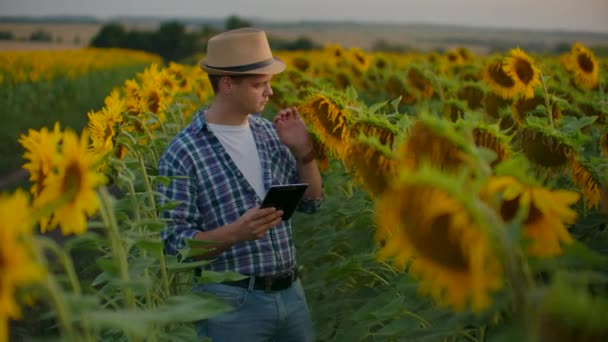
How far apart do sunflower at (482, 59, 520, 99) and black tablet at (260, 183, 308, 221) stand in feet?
4.78

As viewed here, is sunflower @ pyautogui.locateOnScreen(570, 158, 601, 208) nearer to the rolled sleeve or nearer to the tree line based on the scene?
the rolled sleeve

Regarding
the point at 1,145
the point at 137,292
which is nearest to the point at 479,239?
the point at 137,292

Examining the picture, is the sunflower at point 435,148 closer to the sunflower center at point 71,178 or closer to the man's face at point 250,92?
the sunflower center at point 71,178

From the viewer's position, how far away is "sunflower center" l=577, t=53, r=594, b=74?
17.7 ft

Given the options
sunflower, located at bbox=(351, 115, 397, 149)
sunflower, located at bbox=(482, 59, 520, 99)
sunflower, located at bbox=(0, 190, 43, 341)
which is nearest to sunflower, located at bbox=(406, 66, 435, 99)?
sunflower, located at bbox=(482, 59, 520, 99)

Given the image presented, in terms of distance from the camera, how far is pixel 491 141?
6.80 ft

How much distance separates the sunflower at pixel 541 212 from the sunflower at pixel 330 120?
3.84 ft

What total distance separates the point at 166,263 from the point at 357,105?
84 centimetres

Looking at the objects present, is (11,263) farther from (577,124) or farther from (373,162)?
(577,124)

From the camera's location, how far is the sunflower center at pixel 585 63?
17.7ft

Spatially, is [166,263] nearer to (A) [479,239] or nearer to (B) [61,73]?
(A) [479,239]

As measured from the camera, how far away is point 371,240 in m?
3.34

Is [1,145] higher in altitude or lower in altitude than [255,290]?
lower

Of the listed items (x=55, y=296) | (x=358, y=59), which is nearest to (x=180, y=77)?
(x=358, y=59)
